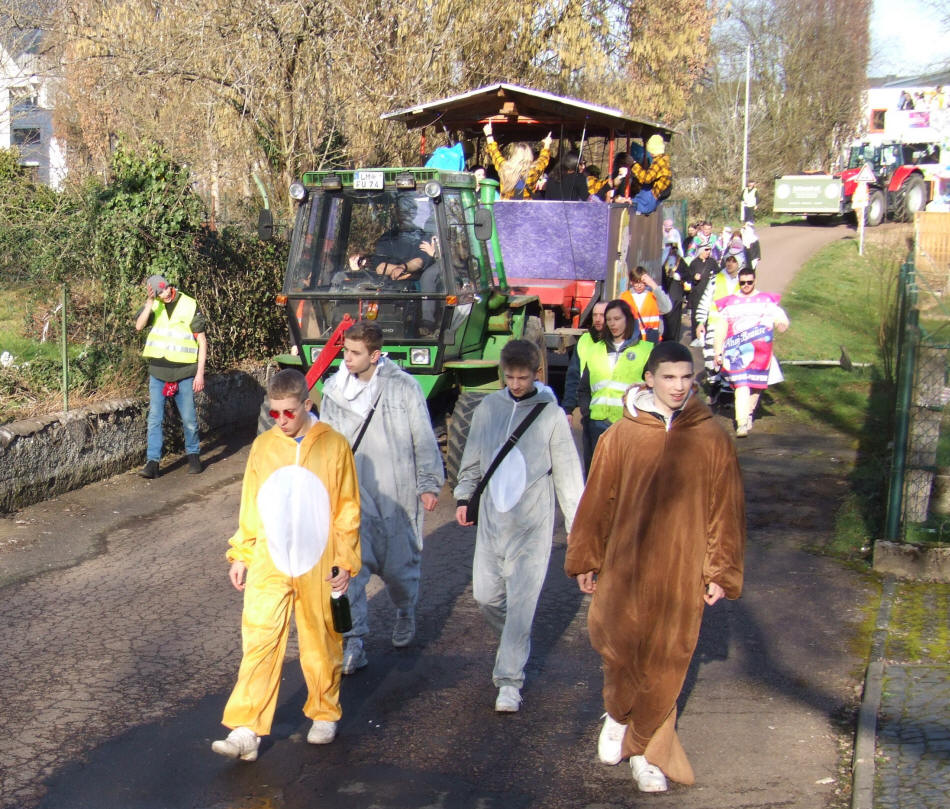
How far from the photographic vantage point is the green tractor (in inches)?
376

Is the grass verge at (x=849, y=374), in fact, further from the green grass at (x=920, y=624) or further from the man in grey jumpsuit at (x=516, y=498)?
the man in grey jumpsuit at (x=516, y=498)

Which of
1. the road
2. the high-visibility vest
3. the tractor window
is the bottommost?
the road

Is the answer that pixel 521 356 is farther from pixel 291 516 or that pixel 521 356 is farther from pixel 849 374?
pixel 849 374

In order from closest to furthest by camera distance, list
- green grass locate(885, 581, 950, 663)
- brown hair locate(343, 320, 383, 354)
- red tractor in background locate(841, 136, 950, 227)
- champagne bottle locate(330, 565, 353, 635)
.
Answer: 1. champagne bottle locate(330, 565, 353, 635)
2. brown hair locate(343, 320, 383, 354)
3. green grass locate(885, 581, 950, 663)
4. red tractor in background locate(841, 136, 950, 227)

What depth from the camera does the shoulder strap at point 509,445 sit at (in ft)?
17.9

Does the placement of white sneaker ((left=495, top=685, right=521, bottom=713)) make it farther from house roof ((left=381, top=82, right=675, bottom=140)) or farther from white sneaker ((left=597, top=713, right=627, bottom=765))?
house roof ((left=381, top=82, right=675, bottom=140))

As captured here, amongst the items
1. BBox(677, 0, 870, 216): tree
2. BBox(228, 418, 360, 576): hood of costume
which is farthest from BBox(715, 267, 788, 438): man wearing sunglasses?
BBox(677, 0, 870, 216): tree

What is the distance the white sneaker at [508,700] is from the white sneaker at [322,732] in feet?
2.67

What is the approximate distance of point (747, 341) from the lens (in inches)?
461

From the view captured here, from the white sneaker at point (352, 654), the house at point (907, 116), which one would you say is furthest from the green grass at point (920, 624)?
the house at point (907, 116)

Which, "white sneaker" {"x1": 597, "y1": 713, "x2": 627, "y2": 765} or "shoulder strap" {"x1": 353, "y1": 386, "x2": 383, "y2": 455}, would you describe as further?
"shoulder strap" {"x1": 353, "y1": 386, "x2": 383, "y2": 455}

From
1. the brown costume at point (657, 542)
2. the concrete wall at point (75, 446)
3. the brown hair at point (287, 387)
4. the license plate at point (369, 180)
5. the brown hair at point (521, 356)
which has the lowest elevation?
the concrete wall at point (75, 446)

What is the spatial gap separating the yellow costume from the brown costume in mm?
997

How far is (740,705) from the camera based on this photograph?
5.58m
